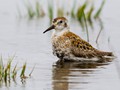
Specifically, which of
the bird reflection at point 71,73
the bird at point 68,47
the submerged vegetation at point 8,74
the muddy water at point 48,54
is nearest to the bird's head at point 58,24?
the bird at point 68,47

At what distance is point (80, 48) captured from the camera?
1195cm

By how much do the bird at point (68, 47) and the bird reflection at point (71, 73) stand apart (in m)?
0.18

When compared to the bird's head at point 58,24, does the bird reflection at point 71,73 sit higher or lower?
lower

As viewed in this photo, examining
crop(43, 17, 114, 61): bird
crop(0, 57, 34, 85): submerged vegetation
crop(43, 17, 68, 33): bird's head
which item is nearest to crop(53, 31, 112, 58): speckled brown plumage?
crop(43, 17, 114, 61): bird

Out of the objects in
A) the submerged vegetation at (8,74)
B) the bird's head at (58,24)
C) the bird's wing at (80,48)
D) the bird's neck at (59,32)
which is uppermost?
the bird's head at (58,24)

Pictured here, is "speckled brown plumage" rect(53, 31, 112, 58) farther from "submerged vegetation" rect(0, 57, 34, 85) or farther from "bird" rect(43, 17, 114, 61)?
"submerged vegetation" rect(0, 57, 34, 85)

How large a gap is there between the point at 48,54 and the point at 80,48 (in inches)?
35.4

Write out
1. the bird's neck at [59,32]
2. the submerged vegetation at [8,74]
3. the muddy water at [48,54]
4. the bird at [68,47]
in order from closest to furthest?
the submerged vegetation at [8,74] → the muddy water at [48,54] → the bird at [68,47] → the bird's neck at [59,32]

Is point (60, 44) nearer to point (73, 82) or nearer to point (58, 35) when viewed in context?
point (58, 35)

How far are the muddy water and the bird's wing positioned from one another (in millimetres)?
278

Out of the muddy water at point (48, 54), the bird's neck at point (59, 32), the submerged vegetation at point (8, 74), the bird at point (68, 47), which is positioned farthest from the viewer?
the bird's neck at point (59, 32)

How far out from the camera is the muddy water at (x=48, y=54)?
9438 mm

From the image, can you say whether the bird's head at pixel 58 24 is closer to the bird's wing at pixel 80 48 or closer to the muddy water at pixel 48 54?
the bird's wing at pixel 80 48

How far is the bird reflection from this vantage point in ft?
31.1
